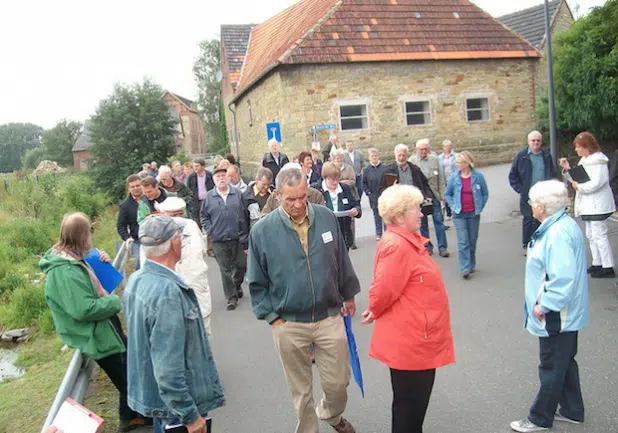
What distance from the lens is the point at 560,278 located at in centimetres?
369

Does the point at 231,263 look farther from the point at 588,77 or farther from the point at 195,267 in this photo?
the point at 588,77

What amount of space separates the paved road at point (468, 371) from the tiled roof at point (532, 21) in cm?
2298

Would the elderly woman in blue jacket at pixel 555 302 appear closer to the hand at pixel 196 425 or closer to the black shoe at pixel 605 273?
the hand at pixel 196 425

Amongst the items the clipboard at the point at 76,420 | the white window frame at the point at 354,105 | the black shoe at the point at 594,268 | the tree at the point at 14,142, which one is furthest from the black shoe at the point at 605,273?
the tree at the point at 14,142

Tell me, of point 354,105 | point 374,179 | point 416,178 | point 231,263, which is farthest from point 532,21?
point 231,263

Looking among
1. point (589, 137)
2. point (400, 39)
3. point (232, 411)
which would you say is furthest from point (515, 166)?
point (400, 39)

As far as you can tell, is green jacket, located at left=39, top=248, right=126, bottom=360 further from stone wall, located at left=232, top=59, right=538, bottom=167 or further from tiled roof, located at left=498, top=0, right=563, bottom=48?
tiled roof, located at left=498, top=0, right=563, bottom=48

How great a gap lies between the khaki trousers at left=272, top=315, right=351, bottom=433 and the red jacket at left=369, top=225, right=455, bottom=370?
496 millimetres

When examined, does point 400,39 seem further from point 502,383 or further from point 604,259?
point 502,383

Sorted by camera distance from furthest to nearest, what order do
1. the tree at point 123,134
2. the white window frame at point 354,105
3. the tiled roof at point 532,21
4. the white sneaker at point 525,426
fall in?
the tree at point 123,134
the tiled roof at point 532,21
the white window frame at point 354,105
the white sneaker at point 525,426

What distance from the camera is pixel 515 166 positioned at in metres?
9.00

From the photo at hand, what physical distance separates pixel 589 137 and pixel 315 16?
649 inches

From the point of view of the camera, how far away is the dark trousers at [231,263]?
25.3 ft

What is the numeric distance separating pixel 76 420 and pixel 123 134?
26.5m
